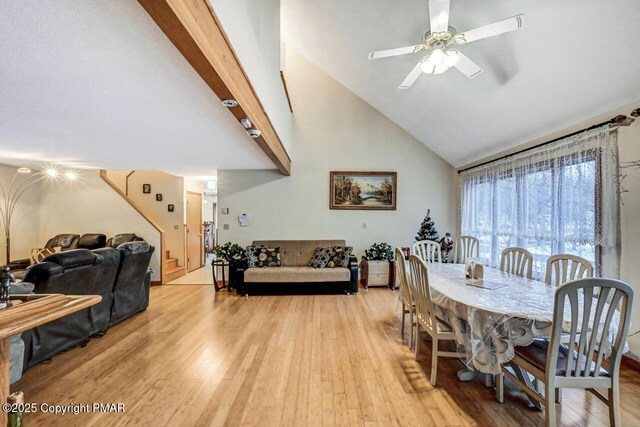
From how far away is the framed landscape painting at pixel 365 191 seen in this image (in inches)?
215

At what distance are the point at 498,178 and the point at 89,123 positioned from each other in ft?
17.0

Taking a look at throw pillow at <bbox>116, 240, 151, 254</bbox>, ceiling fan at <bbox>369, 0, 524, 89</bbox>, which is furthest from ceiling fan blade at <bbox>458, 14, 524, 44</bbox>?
throw pillow at <bbox>116, 240, 151, 254</bbox>

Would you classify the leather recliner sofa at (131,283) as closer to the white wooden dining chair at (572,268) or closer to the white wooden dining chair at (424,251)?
the white wooden dining chair at (424,251)

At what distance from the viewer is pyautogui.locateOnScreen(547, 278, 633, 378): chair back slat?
139 centimetres

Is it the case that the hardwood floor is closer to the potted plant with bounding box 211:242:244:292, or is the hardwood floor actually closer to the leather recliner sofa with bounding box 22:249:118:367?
the leather recliner sofa with bounding box 22:249:118:367

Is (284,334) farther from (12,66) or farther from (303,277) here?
(12,66)

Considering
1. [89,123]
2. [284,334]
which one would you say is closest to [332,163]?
[284,334]

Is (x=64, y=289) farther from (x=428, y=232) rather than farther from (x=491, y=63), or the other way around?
(x=428, y=232)

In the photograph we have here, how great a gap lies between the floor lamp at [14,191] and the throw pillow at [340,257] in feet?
16.9

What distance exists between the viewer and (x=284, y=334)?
3041mm

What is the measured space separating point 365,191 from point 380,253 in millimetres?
1297

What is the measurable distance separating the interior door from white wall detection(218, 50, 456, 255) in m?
1.50

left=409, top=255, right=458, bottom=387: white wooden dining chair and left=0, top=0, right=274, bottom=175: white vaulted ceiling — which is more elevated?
left=0, top=0, right=274, bottom=175: white vaulted ceiling

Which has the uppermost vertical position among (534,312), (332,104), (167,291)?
(332,104)
